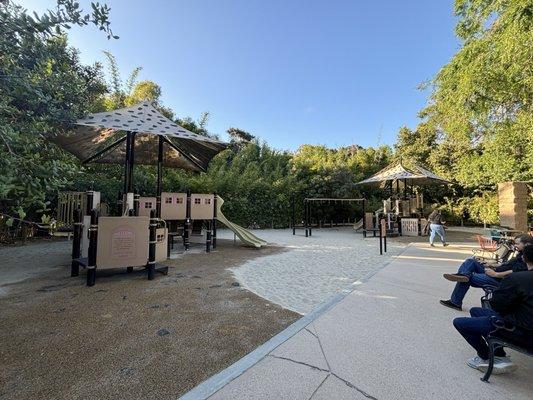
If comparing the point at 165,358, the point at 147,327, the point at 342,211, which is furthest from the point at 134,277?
the point at 342,211

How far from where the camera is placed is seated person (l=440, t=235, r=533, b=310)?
3082mm

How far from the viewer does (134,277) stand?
16.6ft

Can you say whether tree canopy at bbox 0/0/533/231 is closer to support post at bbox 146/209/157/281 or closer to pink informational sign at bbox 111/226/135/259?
pink informational sign at bbox 111/226/135/259

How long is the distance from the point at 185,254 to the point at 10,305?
4.16m

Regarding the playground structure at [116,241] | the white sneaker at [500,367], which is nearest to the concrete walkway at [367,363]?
the white sneaker at [500,367]

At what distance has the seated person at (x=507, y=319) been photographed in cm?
203

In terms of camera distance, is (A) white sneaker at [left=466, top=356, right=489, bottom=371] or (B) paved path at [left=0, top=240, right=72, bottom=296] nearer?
(A) white sneaker at [left=466, top=356, right=489, bottom=371]

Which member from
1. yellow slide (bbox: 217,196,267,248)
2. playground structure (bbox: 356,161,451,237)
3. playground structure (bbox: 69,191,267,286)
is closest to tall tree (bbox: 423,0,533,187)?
playground structure (bbox: 356,161,451,237)

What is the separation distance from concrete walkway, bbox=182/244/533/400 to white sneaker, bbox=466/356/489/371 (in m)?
0.05

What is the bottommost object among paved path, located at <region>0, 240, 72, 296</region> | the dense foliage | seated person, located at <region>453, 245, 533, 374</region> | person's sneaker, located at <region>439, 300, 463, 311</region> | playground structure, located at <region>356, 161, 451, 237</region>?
person's sneaker, located at <region>439, 300, 463, 311</region>

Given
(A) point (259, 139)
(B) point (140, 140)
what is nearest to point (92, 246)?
(B) point (140, 140)

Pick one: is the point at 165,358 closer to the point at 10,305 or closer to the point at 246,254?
the point at 10,305

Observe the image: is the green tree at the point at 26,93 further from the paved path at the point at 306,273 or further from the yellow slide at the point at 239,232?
the yellow slide at the point at 239,232

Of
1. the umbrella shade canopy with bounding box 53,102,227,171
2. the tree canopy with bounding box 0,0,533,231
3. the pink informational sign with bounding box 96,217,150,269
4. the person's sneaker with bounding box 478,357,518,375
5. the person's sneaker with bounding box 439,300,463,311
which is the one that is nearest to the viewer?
→ the tree canopy with bounding box 0,0,533,231
